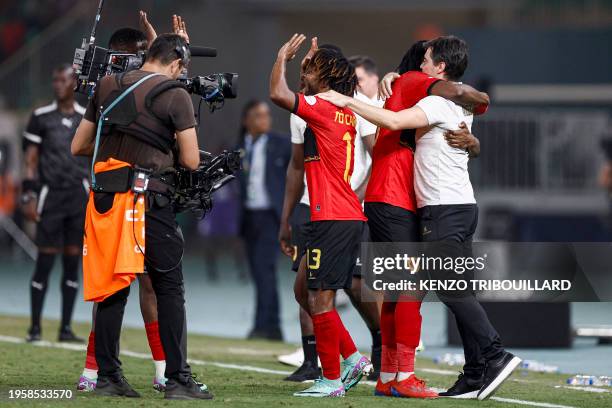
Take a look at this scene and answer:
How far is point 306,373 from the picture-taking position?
9508mm

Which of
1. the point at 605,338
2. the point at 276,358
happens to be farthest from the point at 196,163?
the point at 605,338

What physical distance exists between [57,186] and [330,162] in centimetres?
471

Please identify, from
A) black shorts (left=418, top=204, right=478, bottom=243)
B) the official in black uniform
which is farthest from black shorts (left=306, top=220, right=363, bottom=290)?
the official in black uniform

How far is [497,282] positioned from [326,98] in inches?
82.0

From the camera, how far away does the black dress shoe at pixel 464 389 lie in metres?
8.27

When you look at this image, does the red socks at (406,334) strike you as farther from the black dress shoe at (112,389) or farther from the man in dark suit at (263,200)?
the man in dark suit at (263,200)

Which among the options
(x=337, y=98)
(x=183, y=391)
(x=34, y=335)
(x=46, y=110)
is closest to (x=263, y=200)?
(x=46, y=110)

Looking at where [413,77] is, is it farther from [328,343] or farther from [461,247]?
[328,343]

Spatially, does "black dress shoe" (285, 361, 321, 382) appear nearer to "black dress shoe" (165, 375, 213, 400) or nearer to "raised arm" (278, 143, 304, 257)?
"raised arm" (278, 143, 304, 257)

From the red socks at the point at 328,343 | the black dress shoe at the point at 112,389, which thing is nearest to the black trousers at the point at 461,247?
the red socks at the point at 328,343

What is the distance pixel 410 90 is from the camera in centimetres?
825

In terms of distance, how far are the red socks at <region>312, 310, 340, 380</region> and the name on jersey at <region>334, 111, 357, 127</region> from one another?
1141 mm

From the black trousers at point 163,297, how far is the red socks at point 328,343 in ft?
2.69

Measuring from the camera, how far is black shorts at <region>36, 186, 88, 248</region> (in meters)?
12.2
